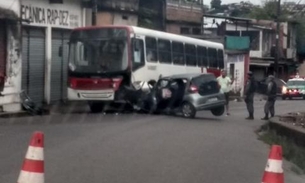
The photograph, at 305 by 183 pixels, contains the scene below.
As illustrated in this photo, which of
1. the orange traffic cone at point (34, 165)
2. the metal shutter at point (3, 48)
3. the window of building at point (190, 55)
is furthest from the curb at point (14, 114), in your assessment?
the orange traffic cone at point (34, 165)

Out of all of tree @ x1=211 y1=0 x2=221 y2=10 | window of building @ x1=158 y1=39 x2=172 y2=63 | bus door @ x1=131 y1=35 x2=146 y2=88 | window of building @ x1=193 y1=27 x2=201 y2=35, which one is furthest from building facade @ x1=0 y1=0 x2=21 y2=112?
tree @ x1=211 y1=0 x2=221 y2=10

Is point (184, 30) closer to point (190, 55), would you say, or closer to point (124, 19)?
point (124, 19)

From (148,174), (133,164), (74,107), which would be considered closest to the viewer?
(148,174)

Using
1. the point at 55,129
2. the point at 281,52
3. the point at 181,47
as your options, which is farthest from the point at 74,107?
the point at 281,52

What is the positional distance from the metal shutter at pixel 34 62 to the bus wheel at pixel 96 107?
122 inches

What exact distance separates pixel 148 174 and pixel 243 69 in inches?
1880

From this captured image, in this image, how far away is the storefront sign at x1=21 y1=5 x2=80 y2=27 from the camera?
34.0 metres

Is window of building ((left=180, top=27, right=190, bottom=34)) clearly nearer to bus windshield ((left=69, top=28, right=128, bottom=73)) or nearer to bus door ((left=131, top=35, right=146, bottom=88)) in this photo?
bus door ((left=131, top=35, right=146, bottom=88))

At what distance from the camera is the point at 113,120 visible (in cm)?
2705

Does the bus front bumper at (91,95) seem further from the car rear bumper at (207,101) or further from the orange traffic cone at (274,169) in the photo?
the orange traffic cone at (274,169)

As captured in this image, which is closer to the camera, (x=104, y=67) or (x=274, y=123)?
(x=274, y=123)

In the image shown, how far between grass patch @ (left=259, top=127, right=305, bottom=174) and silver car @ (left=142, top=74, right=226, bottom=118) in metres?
6.86

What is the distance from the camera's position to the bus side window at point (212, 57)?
41219 mm

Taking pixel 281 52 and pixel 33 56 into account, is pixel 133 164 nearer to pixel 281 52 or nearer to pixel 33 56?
pixel 33 56
